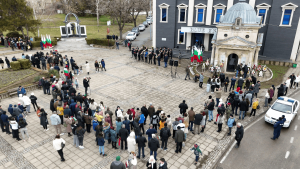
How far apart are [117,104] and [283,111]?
36.9ft

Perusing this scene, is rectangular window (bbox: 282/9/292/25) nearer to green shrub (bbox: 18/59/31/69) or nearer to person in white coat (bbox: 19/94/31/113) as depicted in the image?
person in white coat (bbox: 19/94/31/113)

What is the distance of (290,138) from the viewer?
39.0 feet

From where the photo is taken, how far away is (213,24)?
3009cm

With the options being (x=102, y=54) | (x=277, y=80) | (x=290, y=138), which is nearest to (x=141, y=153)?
(x=290, y=138)

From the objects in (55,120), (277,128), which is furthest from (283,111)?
(55,120)

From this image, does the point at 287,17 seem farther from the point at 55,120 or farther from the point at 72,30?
the point at 72,30

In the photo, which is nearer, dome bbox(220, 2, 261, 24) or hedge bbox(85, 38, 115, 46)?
dome bbox(220, 2, 261, 24)

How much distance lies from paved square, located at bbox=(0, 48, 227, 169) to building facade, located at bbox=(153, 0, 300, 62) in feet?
26.5

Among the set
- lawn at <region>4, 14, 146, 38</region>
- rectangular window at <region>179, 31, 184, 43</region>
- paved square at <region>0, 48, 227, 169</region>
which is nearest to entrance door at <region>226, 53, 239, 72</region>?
paved square at <region>0, 48, 227, 169</region>

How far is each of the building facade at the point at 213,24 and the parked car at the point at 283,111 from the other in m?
13.3

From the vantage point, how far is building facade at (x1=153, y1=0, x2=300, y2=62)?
1042 inches

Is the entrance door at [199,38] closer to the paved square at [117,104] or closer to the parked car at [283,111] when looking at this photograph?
the paved square at [117,104]

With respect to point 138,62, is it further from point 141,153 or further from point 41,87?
point 141,153

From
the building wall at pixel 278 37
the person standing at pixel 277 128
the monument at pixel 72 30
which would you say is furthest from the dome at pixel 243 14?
the monument at pixel 72 30
